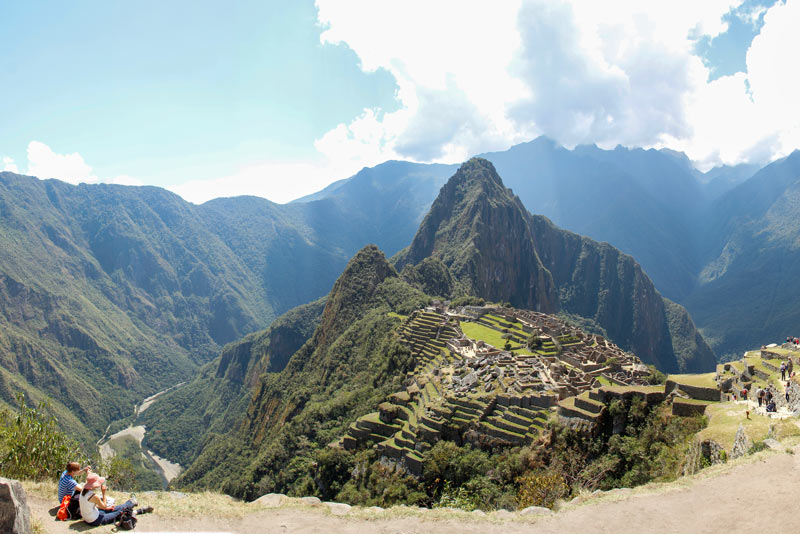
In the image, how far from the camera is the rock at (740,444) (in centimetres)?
1625

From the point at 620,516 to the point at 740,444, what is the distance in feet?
23.2

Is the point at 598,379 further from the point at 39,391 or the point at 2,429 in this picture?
the point at 39,391

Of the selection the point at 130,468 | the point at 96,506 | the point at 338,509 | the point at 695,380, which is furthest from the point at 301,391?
the point at 96,506

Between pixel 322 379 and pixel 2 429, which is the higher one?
pixel 2 429

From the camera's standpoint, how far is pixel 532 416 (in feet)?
95.8

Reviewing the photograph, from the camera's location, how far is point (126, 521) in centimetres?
1226

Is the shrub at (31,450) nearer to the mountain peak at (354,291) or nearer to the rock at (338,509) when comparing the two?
the rock at (338,509)

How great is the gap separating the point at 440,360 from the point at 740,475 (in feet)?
122

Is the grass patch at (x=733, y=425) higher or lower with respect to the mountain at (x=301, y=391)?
higher

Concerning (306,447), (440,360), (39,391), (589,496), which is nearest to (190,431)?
(39,391)

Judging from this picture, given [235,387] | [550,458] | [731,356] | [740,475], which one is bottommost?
[235,387]

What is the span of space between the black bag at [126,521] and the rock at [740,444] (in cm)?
2110

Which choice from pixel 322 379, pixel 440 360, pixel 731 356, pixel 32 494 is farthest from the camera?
pixel 731 356

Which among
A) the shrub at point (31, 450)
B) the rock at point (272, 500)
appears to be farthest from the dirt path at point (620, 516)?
the shrub at point (31, 450)
